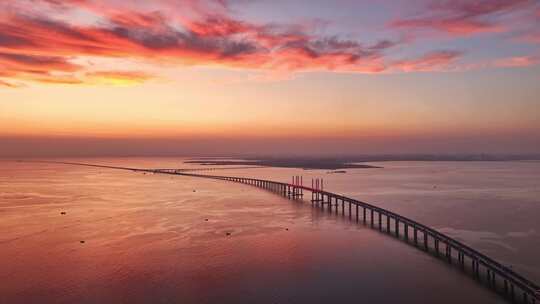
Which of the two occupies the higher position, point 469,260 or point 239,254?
point 469,260

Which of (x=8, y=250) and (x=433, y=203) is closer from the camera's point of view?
(x=8, y=250)

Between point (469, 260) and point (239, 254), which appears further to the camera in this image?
point (239, 254)

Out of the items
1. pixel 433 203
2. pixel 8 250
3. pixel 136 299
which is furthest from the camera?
pixel 433 203

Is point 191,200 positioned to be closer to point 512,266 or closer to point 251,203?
point 251,203

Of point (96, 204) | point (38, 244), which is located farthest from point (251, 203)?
point (38, 244)

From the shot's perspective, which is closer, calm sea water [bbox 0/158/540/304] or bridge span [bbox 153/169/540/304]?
bridge span [bbox 153/169/540/304]

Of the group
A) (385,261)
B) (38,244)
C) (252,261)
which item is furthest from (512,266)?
(38,244)

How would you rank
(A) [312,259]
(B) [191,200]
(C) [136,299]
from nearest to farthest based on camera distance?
(C) [136,299]
(A) [312,259]
(B) [191,200]

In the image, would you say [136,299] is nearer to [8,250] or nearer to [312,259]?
[312,259]

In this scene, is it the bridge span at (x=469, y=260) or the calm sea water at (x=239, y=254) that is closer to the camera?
the bridge span at (x=469, y=260)
